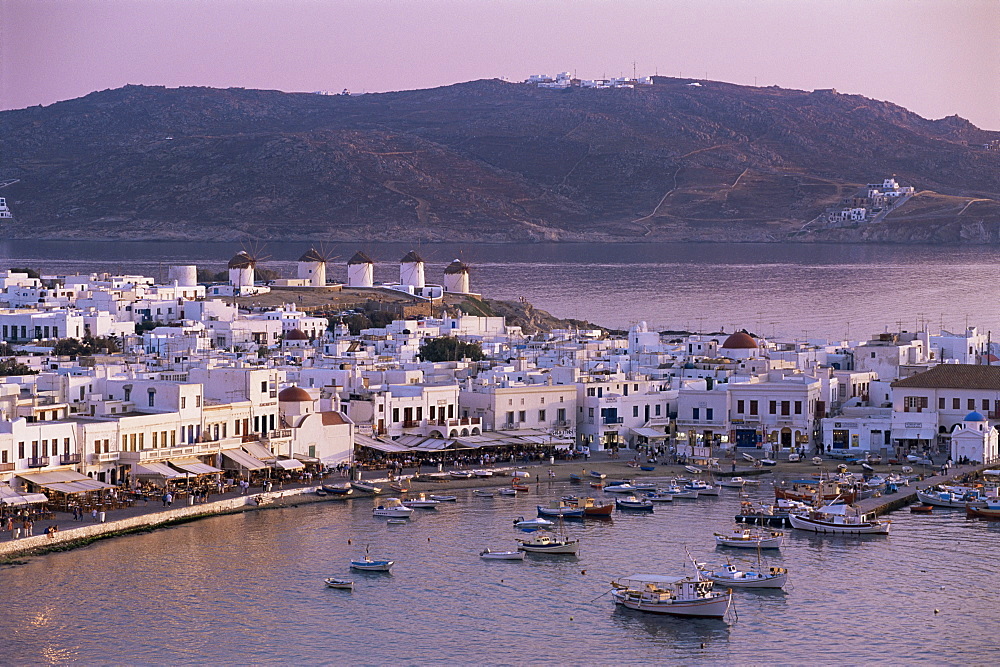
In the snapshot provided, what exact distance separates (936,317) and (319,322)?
44698mm

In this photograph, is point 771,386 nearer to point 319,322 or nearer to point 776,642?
point 776,642

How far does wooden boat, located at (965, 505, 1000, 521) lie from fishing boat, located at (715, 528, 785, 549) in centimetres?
513

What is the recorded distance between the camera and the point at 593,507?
1303 inches

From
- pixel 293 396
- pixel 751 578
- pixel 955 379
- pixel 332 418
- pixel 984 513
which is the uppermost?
pixel 955 379

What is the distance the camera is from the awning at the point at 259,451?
116ft

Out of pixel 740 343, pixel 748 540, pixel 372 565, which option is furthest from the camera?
pixel 740 343

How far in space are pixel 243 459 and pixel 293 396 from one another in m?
2.99

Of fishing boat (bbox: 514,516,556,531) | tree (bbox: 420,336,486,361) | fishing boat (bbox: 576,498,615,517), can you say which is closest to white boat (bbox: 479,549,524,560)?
fishing boat (bbox: 514,516,556,531)

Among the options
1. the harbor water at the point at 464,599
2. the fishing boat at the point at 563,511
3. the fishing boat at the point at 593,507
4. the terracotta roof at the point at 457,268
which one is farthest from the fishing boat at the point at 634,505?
the terracotta roof at the point at 457,268

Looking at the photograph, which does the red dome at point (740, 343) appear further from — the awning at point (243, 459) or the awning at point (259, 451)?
the awning at point (243, 459)

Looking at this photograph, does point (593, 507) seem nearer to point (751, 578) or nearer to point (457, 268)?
point (751, 578)

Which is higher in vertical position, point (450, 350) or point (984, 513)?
point (450, 350)

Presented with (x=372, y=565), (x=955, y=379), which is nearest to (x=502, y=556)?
(x=372, y=565)

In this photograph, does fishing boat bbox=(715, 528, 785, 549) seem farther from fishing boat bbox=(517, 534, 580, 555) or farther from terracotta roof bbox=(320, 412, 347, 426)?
terracotta roof bbox=(320, 412, 347, 426)
